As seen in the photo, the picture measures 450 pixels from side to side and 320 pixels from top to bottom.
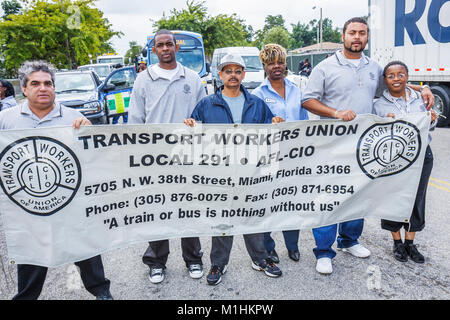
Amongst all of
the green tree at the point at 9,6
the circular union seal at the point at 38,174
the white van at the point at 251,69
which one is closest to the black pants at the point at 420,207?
the circular union seal at the point at 38,174

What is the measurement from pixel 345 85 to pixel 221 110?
112 cm

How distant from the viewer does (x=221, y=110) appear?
9.86 ft

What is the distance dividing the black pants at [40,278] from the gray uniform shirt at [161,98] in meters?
1.20

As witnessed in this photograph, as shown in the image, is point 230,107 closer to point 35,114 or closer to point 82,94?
point 35,114

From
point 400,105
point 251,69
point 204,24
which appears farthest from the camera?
point 204,24

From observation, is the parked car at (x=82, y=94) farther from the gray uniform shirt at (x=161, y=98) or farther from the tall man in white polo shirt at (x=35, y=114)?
the tall man in white polo shirt at (x=35, y=114)

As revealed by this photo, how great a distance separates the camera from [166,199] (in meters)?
3.01

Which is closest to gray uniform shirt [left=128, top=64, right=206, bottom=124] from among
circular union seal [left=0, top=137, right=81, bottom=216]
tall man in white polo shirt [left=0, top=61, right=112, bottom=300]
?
tall man in white polo shirt [left=0, top=61, right=112, bottom=300]

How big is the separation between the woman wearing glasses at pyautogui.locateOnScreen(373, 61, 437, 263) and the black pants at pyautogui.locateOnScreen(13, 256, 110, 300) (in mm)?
2553

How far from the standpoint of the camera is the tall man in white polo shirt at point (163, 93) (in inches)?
124

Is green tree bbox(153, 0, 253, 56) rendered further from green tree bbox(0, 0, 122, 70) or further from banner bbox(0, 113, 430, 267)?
banner bbox(0, 113, 430, 267)

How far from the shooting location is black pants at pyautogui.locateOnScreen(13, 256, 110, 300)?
8.57ft

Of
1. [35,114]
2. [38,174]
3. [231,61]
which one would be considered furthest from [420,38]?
[38,174]
